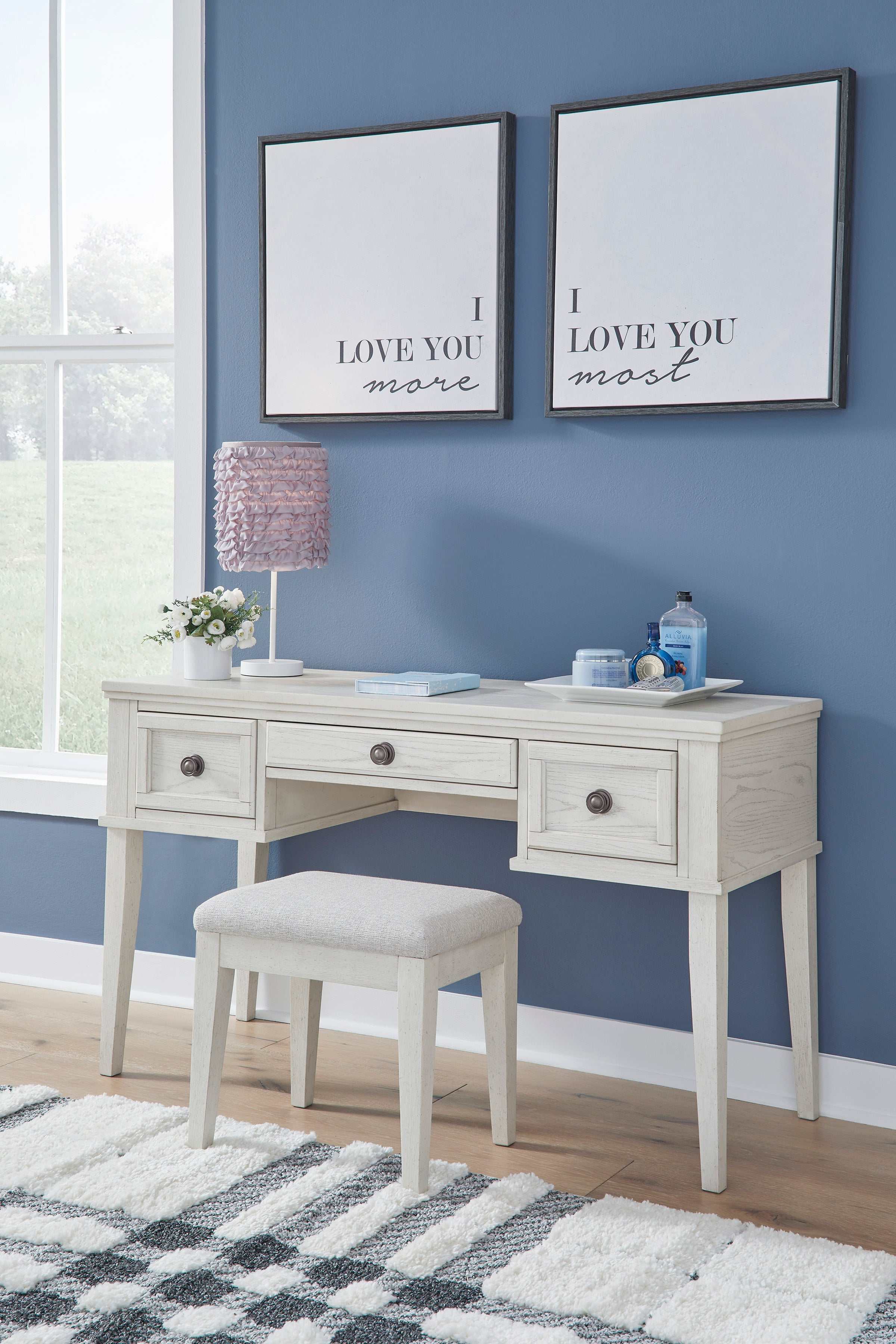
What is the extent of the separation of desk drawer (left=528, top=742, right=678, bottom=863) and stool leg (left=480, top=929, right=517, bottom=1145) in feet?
0.68

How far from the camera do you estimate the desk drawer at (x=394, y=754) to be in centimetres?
236

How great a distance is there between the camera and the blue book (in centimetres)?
247

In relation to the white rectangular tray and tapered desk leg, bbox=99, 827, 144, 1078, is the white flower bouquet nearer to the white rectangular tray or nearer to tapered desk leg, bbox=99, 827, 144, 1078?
tapered desk leg, bbox=99, 827, 144, 1078

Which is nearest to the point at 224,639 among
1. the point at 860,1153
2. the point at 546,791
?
the point at 546,791

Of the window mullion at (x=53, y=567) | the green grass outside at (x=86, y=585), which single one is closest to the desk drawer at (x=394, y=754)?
the green grass outside at (x=86, y=585)

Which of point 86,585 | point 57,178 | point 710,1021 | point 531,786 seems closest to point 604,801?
point 531,786

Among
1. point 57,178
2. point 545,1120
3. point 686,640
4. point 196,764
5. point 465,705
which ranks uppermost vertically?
point 57,178

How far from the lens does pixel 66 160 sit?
11.0 feet

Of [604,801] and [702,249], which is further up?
[702,249]

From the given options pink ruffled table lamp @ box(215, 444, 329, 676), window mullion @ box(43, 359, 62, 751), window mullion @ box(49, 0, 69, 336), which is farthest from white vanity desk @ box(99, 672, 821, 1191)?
window mullion @ box(49, 0, 69, 336)

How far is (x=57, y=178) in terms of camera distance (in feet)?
11.0

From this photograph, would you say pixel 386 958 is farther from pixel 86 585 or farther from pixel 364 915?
pixel 86 585

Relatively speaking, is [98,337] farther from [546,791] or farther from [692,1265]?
[692,1265]

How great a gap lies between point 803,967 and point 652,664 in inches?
24.4
